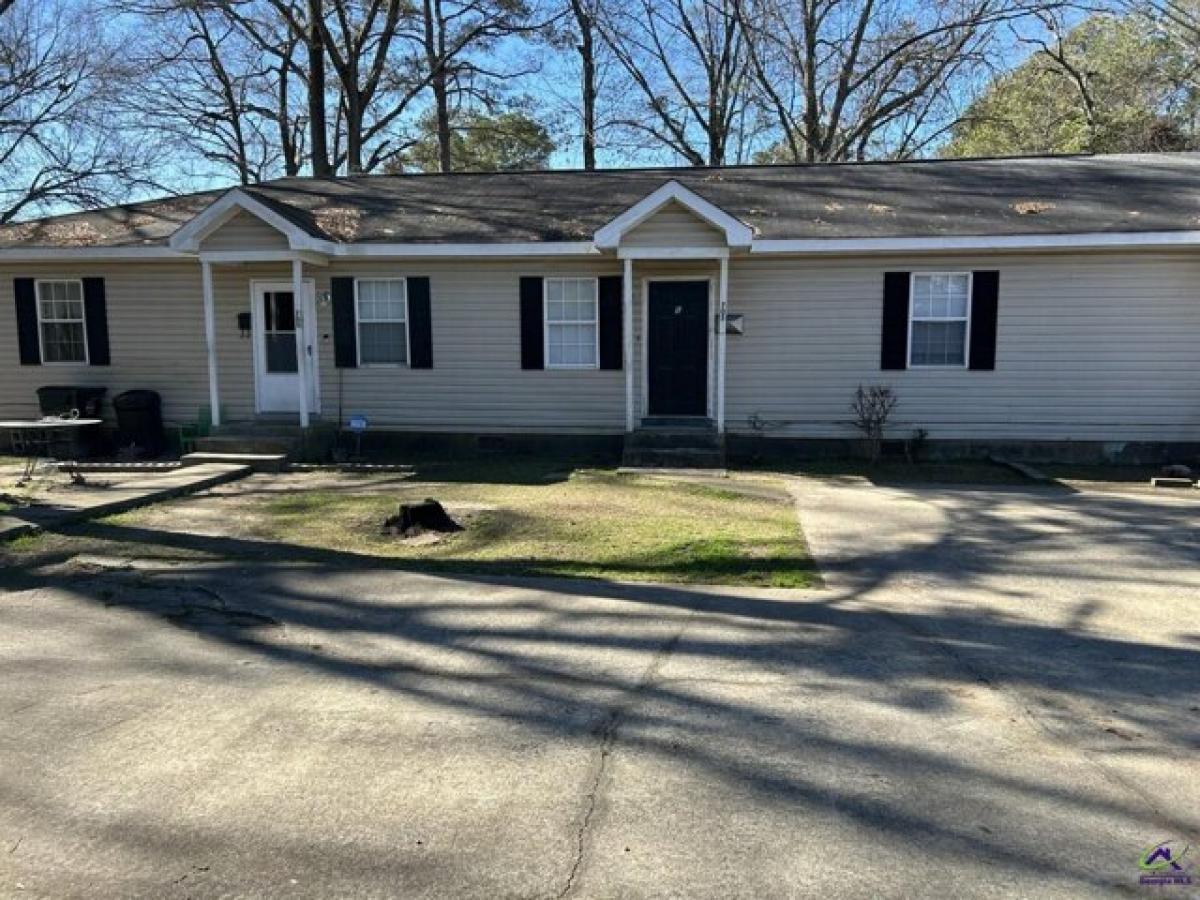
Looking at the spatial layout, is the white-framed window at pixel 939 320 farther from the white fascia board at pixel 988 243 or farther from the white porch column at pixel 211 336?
the white porch column at pixel 211 336

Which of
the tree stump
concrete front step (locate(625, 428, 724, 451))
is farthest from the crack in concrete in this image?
concrete front step (locate(625, 428, 724, 451))

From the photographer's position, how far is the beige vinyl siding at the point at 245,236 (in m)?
11.7

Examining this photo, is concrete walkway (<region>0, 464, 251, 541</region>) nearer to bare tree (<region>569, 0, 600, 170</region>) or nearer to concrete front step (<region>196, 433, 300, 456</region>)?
concrete front step (<region>196, 433, 300, 456</region>)

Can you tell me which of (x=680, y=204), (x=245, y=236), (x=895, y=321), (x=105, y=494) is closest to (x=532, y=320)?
(x=680, y=204)

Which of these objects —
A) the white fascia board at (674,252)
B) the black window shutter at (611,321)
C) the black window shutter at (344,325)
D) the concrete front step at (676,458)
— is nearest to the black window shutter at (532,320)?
the black window shutter at (611,321)

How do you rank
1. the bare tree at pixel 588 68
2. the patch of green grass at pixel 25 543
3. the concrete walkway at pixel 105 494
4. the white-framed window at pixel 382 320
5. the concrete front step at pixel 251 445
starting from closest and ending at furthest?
the patch of green grass at pixel 25 543
the concrete walkway at pixel 105 494
the concrete front step at pixel 251 445
the white-framed window at pixel 382 320
the bare tree at pixel 588 68

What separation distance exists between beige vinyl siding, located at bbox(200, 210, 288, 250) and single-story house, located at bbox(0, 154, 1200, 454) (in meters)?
0.03

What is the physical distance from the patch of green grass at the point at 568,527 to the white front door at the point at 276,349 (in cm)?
354

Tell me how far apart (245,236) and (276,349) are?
1.90 meters

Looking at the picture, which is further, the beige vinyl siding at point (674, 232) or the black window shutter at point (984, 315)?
the black window shutter at point (984, 315)

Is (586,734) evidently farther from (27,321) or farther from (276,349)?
(27,321)

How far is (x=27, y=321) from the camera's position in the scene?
1345 centimetres

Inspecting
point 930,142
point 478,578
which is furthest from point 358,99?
point 478,578
